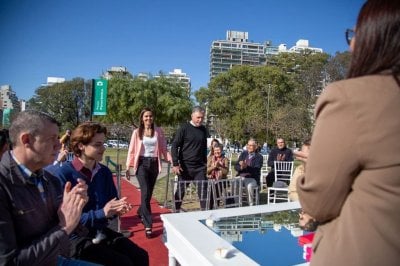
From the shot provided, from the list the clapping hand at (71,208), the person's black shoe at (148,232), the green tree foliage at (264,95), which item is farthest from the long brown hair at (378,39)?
the green tree foliage at (264,95)

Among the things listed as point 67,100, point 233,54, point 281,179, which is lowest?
point 281,179

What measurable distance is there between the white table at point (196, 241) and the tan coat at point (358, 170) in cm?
86

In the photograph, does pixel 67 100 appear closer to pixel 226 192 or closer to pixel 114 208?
pixel 226 192

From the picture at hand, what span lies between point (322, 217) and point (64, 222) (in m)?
1.43

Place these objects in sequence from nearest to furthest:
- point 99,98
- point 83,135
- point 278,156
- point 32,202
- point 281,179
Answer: point 32,202, point 83,135, point 99,98, point 281,179, point 278,156

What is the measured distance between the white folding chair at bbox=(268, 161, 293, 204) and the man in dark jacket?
19.0 feet

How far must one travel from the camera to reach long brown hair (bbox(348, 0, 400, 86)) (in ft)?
3.18

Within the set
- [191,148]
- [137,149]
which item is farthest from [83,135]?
[191,148]

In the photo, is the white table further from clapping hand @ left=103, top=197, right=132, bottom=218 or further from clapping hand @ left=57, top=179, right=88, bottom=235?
clapping hand @ left=57, top=179, right=88, bottom=235

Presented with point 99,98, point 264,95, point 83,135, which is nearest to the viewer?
point 83,135

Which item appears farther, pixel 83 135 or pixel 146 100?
pixel 146 100

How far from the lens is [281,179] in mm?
8102

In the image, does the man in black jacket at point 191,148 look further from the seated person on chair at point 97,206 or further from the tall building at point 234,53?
the tall building at point 234,53

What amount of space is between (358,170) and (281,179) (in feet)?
24.2
